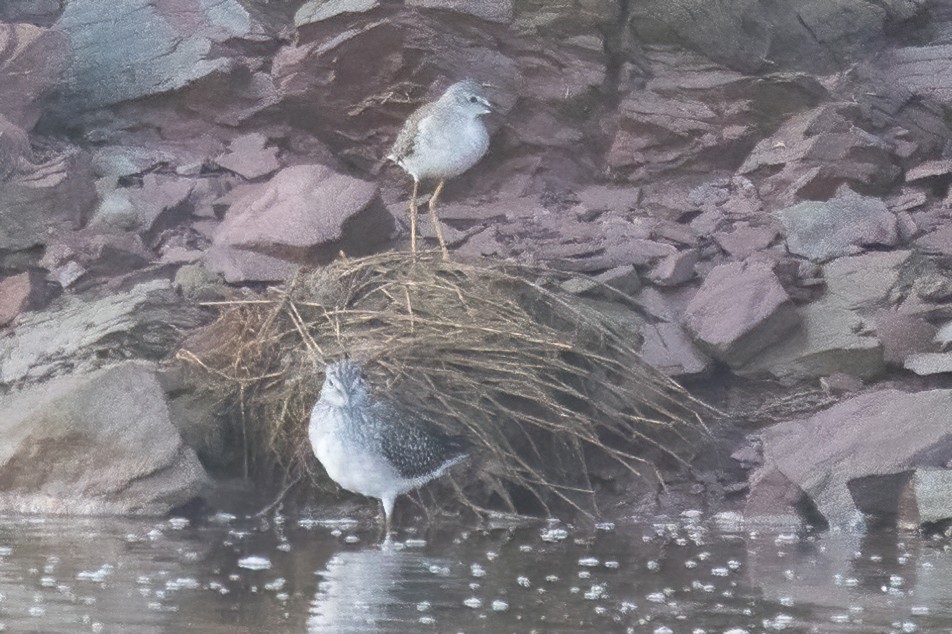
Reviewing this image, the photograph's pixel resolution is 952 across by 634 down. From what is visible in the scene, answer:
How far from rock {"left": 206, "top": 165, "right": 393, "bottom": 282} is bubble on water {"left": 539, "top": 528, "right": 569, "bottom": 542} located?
130 inches

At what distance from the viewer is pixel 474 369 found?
10953 millimetres

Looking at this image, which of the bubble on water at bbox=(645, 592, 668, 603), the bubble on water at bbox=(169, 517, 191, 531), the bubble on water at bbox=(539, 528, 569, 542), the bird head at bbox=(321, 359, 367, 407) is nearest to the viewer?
the bubble on water at bbox=(645, 592, 668, 603)

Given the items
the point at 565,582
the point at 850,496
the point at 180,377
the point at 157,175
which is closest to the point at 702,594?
the point at 565,582

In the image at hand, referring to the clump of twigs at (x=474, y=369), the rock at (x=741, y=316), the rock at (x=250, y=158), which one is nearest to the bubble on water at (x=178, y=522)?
the clump of twigs at (x=474, y=369)

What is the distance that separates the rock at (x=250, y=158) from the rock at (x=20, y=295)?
2.23m

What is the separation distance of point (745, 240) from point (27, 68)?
21.2 feet

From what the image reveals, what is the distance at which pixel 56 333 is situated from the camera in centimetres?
1170

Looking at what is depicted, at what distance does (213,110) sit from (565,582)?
7969mm

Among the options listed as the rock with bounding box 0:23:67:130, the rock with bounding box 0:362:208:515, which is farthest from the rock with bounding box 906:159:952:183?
the rock with bounding box 0:23:67:130

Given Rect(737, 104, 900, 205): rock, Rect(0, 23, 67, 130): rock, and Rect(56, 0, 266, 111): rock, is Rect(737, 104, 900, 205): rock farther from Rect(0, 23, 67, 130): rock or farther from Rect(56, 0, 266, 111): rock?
Rect(0, 23, 67, 130): rock

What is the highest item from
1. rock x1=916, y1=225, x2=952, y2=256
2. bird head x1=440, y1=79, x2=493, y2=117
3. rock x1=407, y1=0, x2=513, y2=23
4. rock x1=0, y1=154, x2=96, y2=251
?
rock x1=407, y1=0, x2=513, y2=23

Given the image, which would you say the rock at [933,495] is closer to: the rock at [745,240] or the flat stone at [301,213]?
the rock at [745,240]

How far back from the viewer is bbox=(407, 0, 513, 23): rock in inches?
552

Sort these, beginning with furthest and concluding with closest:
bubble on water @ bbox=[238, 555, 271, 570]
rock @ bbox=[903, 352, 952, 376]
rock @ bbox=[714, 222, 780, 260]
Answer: rock @ bbox=[714, 222, 780, 260] < rock @ bbox=[903, 352, 952, 376] < bubble on water @ bbox=[238, 555, 271, 570]
